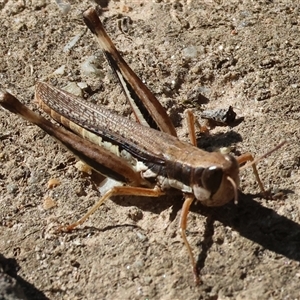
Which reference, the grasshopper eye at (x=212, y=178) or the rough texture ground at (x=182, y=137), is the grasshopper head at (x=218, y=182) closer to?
the grasshopper eye at (x=212, y=178)

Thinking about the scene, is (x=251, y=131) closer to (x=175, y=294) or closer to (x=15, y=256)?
(x=175, y=294)

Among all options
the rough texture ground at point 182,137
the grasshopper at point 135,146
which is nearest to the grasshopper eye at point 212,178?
the grasshopper at point 135,146

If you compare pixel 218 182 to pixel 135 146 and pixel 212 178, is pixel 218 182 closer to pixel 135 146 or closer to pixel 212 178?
pixel 212 178

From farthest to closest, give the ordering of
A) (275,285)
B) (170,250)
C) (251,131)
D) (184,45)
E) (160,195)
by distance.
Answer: (184,45)
(251,131)
(160,195)
(170,250)
(275,285)

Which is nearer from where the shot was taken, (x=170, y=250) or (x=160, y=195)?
(x=170, y=250)

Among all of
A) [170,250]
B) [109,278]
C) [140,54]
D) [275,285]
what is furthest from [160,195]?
[140,54]

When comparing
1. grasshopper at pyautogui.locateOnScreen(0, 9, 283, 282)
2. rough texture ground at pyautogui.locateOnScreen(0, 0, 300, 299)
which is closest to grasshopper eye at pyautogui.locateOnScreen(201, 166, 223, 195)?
grasshopper at pyautogui.locateOnScreen(0, 9, 283, 282)

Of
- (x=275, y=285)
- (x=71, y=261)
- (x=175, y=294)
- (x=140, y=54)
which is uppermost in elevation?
(x=140, y=54)
